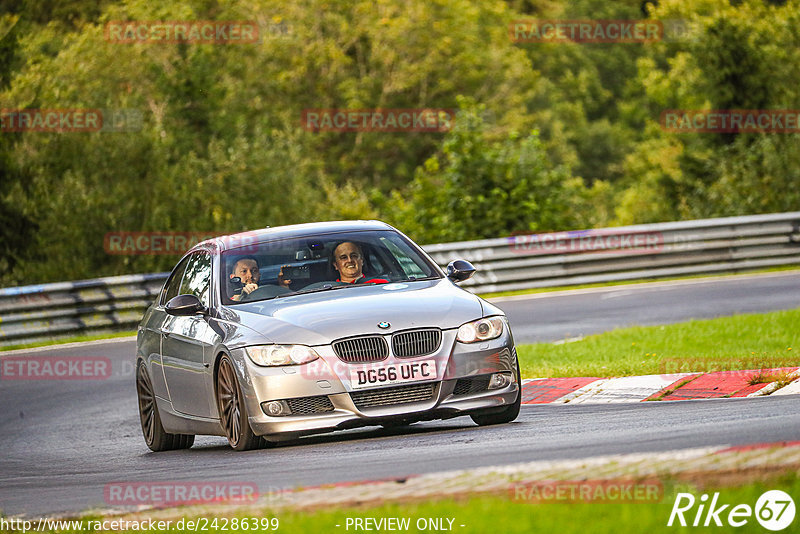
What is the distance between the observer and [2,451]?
1208cm

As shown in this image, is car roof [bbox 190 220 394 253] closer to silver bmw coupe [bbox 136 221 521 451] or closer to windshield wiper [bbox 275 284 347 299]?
silver bmw coupe [bbox 136 221 521 451]

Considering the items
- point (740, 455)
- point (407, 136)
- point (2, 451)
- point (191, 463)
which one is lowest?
point (407, 136)

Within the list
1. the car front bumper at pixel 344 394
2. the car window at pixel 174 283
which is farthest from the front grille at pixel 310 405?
the car window at pixel 174 283

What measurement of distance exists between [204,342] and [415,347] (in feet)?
5.56

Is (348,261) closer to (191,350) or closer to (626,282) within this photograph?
(191,350)

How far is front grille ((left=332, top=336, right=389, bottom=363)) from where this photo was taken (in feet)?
29.1

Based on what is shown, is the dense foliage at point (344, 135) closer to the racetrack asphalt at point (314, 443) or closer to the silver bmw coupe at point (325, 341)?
the racetrack asphalt at point (314, 443)

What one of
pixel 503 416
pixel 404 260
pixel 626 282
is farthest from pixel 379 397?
pixel 626 282

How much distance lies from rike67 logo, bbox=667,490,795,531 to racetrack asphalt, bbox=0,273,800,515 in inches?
65.0

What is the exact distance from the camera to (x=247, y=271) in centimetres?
1023

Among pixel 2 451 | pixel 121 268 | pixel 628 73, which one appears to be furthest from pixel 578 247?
pixel 628 73

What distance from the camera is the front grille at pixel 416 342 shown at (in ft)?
29.2

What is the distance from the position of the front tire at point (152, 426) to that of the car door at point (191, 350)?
542mm

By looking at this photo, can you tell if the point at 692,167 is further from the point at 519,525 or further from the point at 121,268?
the point at 519,525
